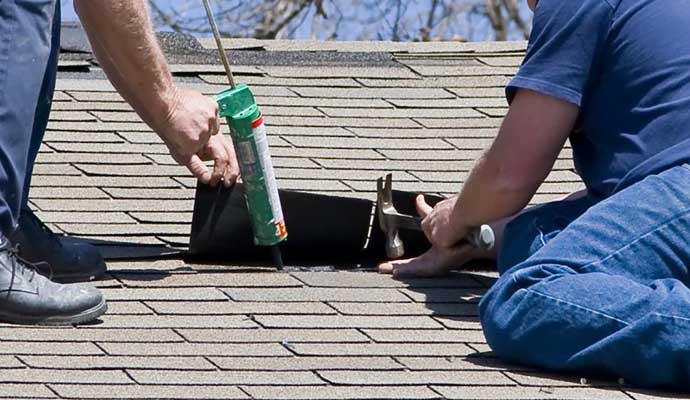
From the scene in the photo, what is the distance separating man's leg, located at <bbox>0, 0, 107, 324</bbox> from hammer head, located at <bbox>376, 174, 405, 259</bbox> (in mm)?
933

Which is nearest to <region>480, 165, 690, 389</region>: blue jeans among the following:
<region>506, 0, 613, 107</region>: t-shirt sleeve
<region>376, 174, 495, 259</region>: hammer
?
<region>506, 0, 613, 107</region>: t-shirt sleeve

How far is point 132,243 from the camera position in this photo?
421 cm

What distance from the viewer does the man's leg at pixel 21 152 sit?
11.0 ft

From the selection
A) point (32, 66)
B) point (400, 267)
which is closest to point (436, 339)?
point (400, 267)

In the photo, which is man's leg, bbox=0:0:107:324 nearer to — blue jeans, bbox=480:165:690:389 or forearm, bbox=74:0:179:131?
forearm, bbox=74:0:179:131

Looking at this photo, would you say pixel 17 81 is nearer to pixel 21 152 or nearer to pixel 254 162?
pixel 21 152

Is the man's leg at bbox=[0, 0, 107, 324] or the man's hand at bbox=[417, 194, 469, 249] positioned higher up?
the man's leg at bbox=[0, 0, 107, 324]

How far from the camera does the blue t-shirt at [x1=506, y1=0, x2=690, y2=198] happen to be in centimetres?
342

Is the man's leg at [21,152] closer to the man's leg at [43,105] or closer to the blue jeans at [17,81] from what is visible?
the blue jeans at [17,81]

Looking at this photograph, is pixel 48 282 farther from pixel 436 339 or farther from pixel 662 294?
pixel 662 294

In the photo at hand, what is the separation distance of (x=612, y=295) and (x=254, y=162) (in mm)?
1102

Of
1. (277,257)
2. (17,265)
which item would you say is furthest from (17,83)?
(277,257)

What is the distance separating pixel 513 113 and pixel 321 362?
29.1 inches

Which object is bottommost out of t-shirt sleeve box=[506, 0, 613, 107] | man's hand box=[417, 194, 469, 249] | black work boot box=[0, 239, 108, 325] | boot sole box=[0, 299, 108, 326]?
man's hand box=[417, 194, 469, 249]
